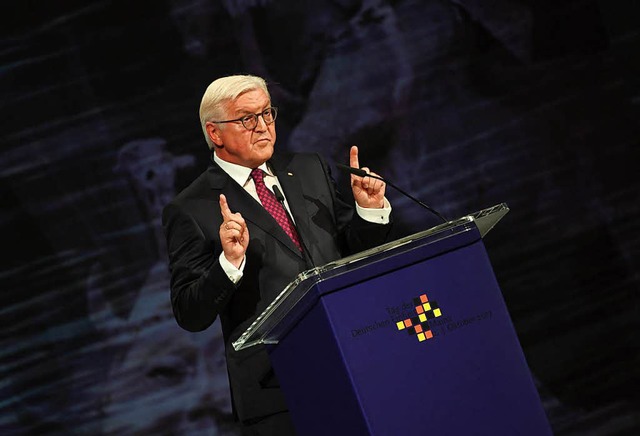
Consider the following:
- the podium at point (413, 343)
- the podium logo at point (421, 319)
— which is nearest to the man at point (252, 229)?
the podium at point (413, 343)

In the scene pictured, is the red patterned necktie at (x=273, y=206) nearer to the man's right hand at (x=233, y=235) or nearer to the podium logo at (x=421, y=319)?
the man's right hand at (x=233, y=235)

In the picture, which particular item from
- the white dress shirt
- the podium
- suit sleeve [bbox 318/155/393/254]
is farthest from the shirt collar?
the podium

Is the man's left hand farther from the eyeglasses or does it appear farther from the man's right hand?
the man's right hand

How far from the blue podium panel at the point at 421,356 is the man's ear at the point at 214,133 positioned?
0.79m

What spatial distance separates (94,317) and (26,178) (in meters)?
0.63

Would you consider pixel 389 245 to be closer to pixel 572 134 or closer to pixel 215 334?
pixel 215 334

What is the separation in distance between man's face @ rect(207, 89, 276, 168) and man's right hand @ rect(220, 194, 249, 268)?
0.35 metres

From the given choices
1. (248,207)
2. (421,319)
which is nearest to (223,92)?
(248,207)

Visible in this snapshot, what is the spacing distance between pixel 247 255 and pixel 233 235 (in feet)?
0.88

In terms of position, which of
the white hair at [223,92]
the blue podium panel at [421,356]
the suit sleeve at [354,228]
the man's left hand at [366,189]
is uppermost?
the white hair at [223,92]

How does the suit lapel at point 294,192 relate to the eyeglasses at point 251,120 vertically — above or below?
below

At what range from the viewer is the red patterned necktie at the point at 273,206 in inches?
99.1

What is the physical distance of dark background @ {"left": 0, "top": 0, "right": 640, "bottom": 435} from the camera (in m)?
3.75

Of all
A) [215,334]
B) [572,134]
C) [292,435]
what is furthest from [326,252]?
[572,134]
